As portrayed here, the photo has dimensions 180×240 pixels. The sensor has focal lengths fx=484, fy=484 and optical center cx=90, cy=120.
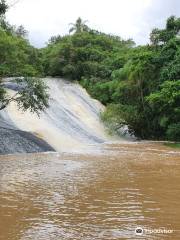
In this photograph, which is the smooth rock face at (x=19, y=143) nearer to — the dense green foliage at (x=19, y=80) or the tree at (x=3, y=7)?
the dense green foliage at (x=19, y=80)

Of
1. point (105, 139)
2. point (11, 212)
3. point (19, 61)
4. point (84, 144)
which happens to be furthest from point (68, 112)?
point (11, 212)

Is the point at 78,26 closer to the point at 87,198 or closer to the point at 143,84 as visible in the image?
the point at 143,84

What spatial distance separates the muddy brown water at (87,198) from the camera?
→ 9.37 m

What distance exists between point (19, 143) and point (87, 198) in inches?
475

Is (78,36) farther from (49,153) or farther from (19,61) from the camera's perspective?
(49,153)

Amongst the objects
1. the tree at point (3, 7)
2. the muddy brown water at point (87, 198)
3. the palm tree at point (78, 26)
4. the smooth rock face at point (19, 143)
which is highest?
the palm tree at point (78, 26)

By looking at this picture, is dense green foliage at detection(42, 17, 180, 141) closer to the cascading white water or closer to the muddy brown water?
the cascading white water

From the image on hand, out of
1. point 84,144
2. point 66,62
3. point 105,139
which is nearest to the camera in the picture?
point 84,144

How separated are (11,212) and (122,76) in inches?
1056

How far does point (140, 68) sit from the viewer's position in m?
34.8

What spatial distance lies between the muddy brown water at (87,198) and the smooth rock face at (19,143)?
1.90 meters
